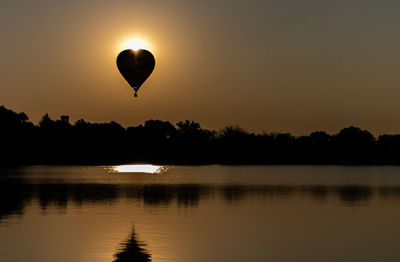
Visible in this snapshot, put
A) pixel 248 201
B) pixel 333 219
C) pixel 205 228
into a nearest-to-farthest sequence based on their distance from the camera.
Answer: pixel 205 228 → pixel 333 219 → pixel 248 201

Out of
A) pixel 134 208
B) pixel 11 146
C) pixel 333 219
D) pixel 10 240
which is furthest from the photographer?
pixel 11 146

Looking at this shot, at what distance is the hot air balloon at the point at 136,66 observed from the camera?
2333 inches

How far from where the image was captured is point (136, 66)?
195ft

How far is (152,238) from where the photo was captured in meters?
31.0

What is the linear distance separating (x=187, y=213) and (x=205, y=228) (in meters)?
8.90

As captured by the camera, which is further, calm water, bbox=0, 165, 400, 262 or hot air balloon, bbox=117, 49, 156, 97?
hot air balloon, bbox=117, 49, 156, 97

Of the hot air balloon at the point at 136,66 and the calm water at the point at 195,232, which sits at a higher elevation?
the hot air balloon at the point at 136,66

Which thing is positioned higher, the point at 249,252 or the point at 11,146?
the point at 11,146

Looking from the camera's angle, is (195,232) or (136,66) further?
(136,66)

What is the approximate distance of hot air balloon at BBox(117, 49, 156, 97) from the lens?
5925 centimetres

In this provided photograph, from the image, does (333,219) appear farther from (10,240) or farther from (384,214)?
(10,240)

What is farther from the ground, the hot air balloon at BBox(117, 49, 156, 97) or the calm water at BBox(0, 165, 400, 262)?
the hot air balloon at BBox(117, 49, 156, 97)

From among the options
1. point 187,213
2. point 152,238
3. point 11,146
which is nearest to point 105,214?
point 187,213

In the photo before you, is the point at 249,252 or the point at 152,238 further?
the point at 152,238
